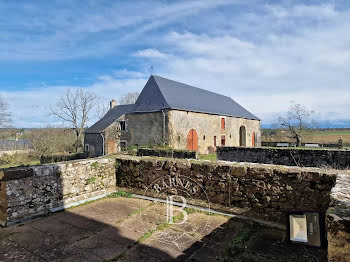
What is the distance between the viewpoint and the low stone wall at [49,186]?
3.97 m

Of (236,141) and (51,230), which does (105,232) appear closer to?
(51,230)

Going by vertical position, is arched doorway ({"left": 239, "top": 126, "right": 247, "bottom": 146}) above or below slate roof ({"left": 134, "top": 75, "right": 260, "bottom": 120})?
below

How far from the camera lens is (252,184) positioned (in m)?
4.13

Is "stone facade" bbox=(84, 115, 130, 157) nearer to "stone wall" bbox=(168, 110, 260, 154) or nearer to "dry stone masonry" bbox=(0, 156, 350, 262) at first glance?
"stone wall" bbox=(168, 110, 260, 154)

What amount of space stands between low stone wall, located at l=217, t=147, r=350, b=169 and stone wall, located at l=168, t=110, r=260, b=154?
469cm

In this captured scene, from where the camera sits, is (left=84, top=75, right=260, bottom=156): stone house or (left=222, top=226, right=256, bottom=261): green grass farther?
(left=84, top=75, right=260, bottom=156): stone house

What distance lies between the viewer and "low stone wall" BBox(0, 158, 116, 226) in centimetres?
397

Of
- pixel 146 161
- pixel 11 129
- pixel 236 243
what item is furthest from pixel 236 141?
pixel 11 129

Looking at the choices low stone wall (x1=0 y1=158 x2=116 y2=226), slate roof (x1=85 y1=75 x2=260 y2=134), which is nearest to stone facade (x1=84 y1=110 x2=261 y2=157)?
slate roof (x1=85 y1=75 x2=260 y2=134)

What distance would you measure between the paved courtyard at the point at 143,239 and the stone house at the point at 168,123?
12.5m

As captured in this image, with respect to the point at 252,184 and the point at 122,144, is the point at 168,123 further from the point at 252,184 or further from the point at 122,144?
the point at 252,184

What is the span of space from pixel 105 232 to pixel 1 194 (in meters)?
2.18

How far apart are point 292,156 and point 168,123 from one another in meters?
9.07

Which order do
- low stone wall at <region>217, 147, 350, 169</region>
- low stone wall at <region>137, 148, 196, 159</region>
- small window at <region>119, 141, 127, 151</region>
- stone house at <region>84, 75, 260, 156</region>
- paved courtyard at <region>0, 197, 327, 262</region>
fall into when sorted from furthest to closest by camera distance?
small window at <region>119, 141, 127, 151</region>
stone house at <region>84, 75, 260, 156</region>
low stone wall at <region>137, 148, 196, 159</region>
low stone wall at <region>217, 147, 350, 169</region>
paved courtyard at <region>0, 197, 327, 262</region>
